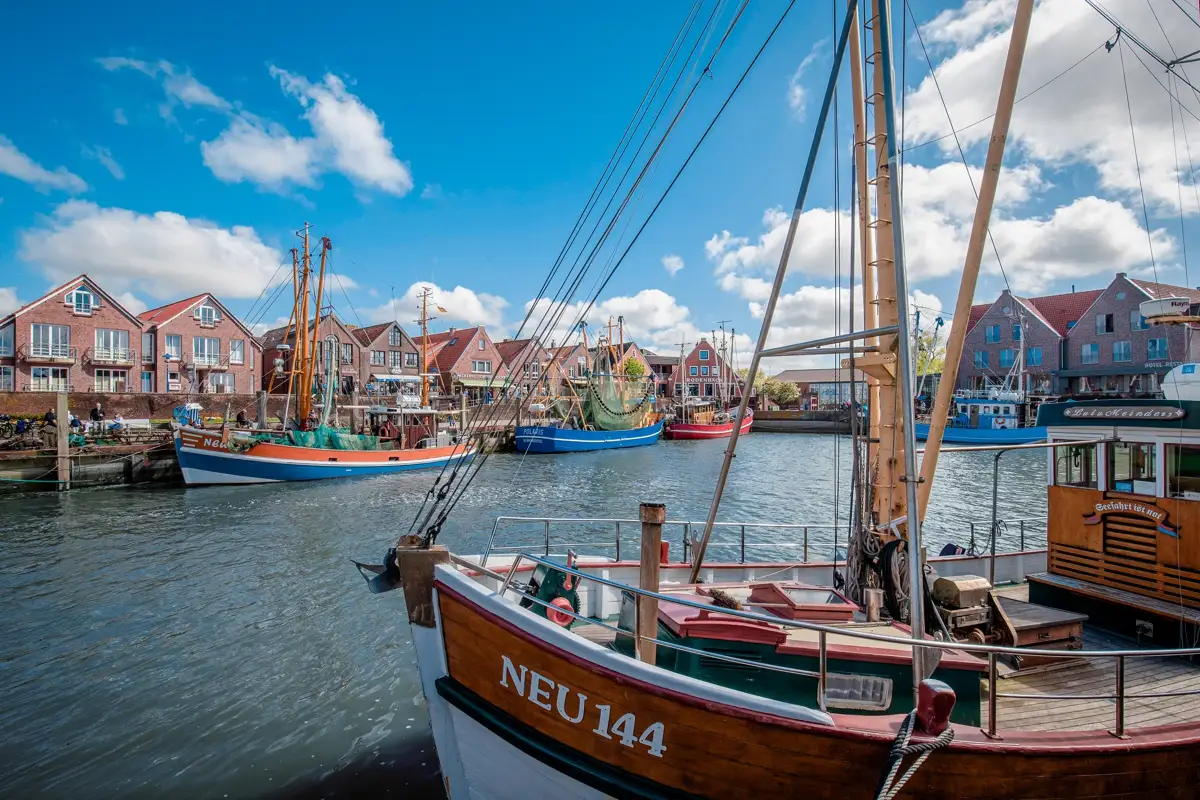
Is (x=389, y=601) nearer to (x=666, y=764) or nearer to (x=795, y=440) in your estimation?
(x=666, y=764)

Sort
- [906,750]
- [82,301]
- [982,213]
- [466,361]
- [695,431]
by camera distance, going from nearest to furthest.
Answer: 1. [906,750]
2. [982,213]
3. [82,301]
4. [695,431]
5. [466,361]

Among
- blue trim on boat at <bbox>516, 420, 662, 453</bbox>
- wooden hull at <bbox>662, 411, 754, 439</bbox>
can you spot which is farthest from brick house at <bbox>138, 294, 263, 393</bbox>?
wooden hull at <bbox>662, 411, 754, 439</bbox>

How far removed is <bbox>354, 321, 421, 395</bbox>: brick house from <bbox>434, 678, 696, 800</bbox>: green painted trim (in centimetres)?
5702

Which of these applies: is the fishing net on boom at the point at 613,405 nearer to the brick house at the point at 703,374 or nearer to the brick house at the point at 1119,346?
the brick house at the point at 703,374

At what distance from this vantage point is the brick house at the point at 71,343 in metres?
40.8

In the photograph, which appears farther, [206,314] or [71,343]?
[206,314]

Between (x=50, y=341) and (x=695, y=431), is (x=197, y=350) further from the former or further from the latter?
(x=695, y=431)

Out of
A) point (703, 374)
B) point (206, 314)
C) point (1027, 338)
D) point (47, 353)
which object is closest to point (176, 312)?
point (206, 314)

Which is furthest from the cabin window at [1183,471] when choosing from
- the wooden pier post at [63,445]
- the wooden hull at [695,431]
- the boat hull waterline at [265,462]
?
the wooden hull at [695,431]

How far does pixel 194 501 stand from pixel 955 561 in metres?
27.5

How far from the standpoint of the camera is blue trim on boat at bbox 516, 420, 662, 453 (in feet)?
148

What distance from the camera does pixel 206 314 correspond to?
5059cm

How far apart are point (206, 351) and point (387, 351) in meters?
Answer: 16.5

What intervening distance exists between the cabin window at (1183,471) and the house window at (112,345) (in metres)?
57.5
